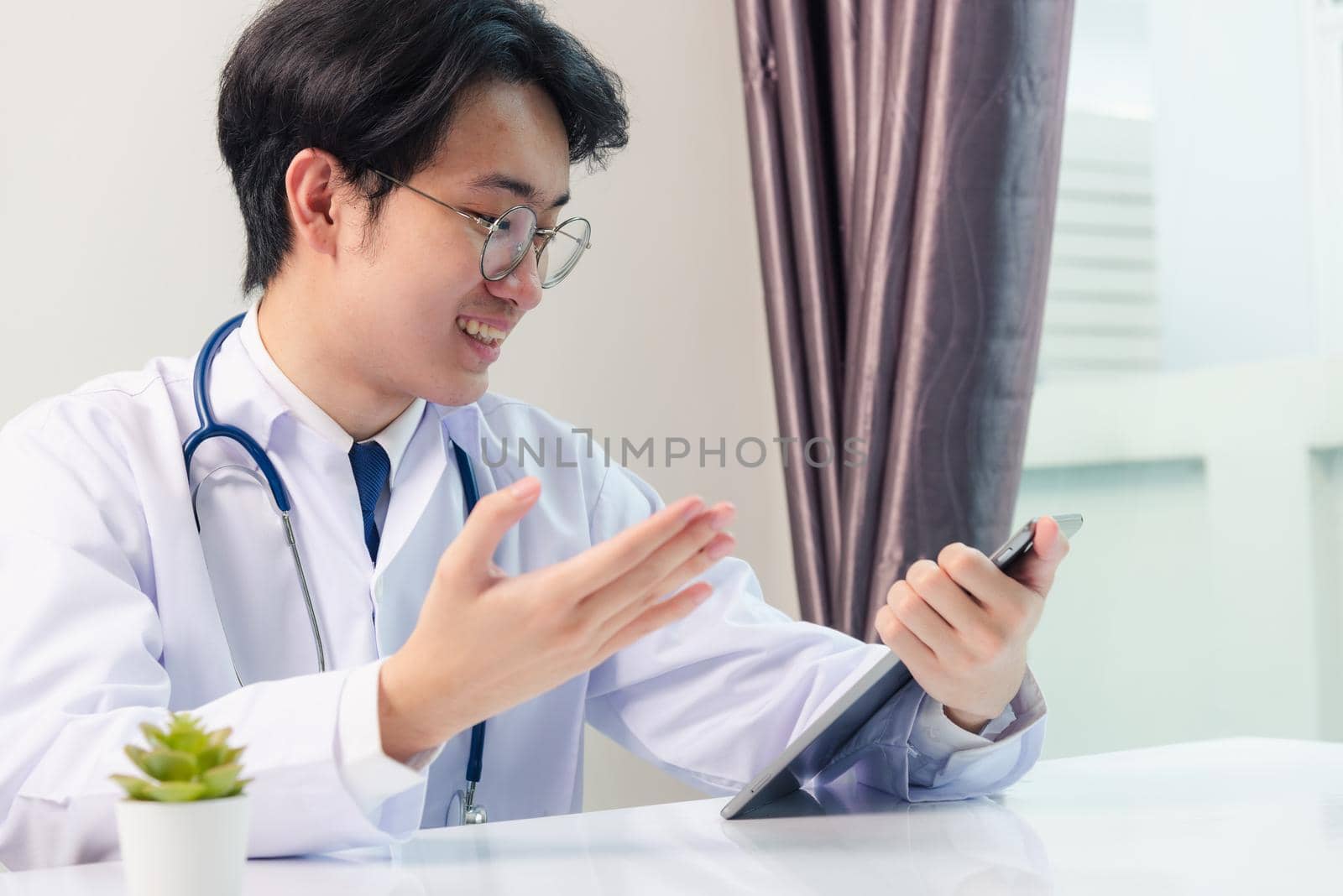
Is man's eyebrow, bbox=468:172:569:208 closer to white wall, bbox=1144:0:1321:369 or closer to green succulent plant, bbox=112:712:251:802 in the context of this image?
green succulent plant, bbox=112:712:251:802

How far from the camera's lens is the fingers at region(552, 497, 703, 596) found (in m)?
0.79

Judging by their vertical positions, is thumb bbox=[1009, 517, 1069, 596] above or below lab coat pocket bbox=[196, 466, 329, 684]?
above

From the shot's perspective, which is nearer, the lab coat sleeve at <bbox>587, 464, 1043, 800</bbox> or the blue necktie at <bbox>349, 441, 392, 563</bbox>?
the lab coat sleeve at <bbox>587, 464, 1043, 800</bbox>

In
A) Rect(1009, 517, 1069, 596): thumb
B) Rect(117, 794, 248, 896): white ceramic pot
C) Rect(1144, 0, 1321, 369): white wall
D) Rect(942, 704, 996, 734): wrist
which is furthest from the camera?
Rect(1144, 0, 1321, 369): white wall

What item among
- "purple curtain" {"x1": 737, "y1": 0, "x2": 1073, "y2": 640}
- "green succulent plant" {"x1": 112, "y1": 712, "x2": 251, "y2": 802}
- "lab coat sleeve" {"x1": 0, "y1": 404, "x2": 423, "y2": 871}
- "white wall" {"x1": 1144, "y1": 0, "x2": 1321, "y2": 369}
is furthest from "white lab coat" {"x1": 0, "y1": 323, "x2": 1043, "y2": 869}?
"white wall" {"x1": 1144, "y1": 0, "x2": 1321, "y2": 369}

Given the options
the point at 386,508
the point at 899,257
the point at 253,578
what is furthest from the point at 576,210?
the point at 253,578

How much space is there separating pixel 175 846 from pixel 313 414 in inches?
32.8

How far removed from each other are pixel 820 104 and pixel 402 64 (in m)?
1.07

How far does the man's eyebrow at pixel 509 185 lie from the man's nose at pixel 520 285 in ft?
0.20

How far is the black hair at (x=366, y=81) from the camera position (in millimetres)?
1376

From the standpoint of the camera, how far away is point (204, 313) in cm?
198

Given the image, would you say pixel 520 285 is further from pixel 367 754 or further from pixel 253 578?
pixel 367 754

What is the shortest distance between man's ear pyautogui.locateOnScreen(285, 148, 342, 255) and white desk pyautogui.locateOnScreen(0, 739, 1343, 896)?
28.5 inches

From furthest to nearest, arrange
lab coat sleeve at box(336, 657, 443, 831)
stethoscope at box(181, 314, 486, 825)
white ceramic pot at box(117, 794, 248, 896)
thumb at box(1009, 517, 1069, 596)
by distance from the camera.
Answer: stethoscope at box(181, 314, 486, 825)
thumb at box(1009, 517, 1069, 596)
lab coat sleeve at box(336, 657, 443, 831)
white ceramic pot at box(117, 794, 248, 896)
